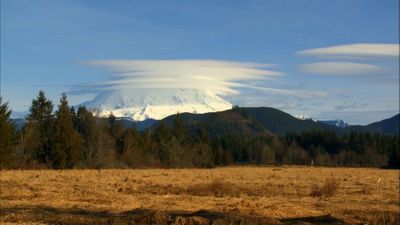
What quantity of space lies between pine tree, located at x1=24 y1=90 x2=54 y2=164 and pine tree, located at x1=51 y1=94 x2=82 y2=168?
121cm

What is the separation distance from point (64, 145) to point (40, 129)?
26.5 ft

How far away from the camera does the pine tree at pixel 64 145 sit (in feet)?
196

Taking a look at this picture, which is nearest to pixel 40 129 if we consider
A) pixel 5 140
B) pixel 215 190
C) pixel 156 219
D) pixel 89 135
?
pixel 89 135

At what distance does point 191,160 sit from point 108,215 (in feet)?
234

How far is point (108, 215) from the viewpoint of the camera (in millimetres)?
15164

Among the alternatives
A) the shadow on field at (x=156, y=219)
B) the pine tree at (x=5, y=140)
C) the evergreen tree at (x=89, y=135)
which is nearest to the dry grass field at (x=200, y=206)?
the shadow on field at (x=156, y=219)

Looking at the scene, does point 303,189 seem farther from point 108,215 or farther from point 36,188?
point 108,215

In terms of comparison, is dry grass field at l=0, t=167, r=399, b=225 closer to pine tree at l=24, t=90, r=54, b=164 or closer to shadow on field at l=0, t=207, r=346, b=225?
shadow on field at l=0, t=207, r=346, b=225

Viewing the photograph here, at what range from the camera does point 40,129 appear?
6669 centimetres

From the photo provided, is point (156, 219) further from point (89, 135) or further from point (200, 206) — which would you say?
point (89, 135)

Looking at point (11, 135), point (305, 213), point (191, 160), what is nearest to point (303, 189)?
point (305, 213)

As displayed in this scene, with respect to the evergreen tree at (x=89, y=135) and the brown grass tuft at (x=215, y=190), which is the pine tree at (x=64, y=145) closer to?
the evergreen tree at (x=89, y=135)

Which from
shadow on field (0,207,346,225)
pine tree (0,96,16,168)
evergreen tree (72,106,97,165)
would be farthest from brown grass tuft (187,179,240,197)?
evergreen tree (72,106,97,165)

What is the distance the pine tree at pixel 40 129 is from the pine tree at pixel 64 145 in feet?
3.99
